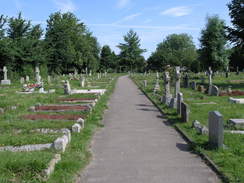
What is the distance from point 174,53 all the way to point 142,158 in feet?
275

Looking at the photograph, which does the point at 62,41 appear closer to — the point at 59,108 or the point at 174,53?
the point at 174,53

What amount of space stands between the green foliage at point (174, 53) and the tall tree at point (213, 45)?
53.5ft

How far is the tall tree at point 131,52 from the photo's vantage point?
90875 millimetres

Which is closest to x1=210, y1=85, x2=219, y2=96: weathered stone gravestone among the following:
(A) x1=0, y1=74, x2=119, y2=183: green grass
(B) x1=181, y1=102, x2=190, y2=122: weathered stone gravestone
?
(B) x1=181, y1=102, x2=190, y2=122: weathered stone gravestone

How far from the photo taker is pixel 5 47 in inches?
1539

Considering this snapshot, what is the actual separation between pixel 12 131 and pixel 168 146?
525cm

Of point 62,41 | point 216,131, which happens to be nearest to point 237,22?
point 216,131

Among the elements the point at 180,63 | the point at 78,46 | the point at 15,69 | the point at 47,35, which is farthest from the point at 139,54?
the point at 15,69

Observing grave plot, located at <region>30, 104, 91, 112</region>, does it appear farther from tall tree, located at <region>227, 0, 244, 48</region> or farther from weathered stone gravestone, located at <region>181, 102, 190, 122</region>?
tall tree, located at <region>227, 0, 244, 48</region>

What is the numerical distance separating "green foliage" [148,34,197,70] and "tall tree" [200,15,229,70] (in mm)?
16304

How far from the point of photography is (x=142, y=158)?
23.4ft

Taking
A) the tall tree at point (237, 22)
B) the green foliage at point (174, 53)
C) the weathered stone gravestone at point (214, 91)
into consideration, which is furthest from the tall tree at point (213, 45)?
the weathered stone gravestone at point (214, 91)

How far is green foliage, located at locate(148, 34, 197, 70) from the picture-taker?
82.3 meters

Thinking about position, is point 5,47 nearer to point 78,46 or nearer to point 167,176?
point 78,46
